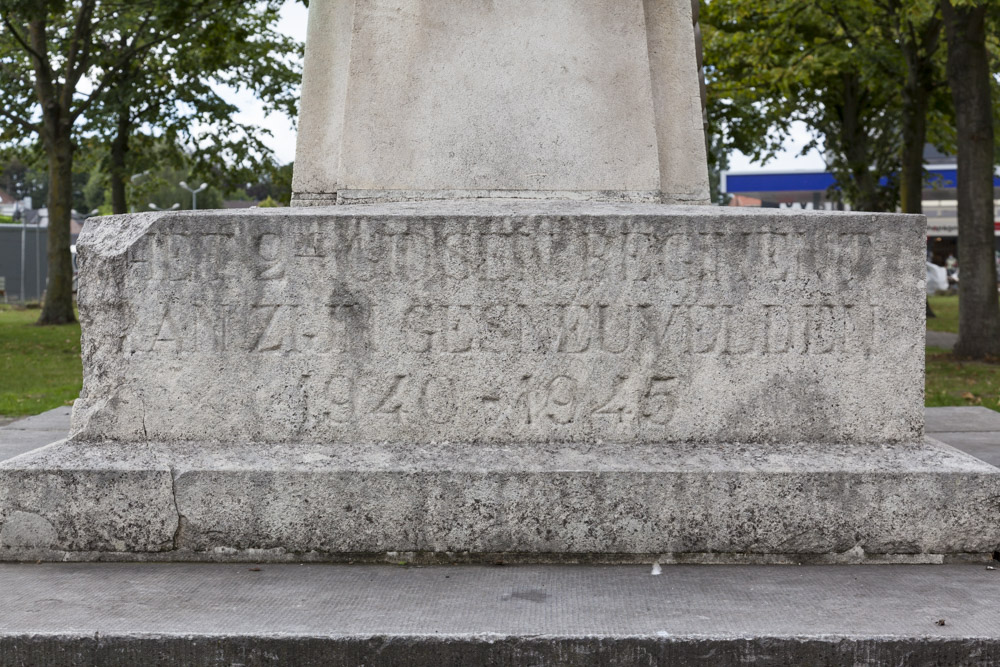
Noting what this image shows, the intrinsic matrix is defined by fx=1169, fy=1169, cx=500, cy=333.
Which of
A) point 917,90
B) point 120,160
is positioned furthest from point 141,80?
point 917,90

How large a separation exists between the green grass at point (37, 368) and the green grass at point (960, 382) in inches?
295

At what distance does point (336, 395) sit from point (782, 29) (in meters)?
16.9

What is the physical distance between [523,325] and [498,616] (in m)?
1.23

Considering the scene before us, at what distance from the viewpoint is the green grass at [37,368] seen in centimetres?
1023

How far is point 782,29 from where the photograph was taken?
19484 mm

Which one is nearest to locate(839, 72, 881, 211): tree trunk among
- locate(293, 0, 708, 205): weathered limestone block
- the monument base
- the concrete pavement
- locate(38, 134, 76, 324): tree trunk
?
locate(38, 134, 76, 324): tree trunk

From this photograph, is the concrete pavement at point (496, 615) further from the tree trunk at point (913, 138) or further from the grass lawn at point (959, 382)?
the tree trunk at point (913, 138)

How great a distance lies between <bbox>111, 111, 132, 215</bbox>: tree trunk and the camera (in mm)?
23188

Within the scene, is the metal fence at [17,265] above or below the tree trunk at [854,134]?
below

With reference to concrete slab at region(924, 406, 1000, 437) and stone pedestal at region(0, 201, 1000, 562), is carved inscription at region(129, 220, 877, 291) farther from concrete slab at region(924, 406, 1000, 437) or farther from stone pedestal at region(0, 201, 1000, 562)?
concrete slab at region(924, 406, 1000, 437)

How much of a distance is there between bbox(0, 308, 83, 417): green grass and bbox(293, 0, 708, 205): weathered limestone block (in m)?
5.20

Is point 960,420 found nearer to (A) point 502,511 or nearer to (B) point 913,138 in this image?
(A) point 502,511

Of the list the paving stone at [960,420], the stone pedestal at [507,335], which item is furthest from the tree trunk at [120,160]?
the stone pedestal at [507,335]

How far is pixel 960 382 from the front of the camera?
12.2 m
